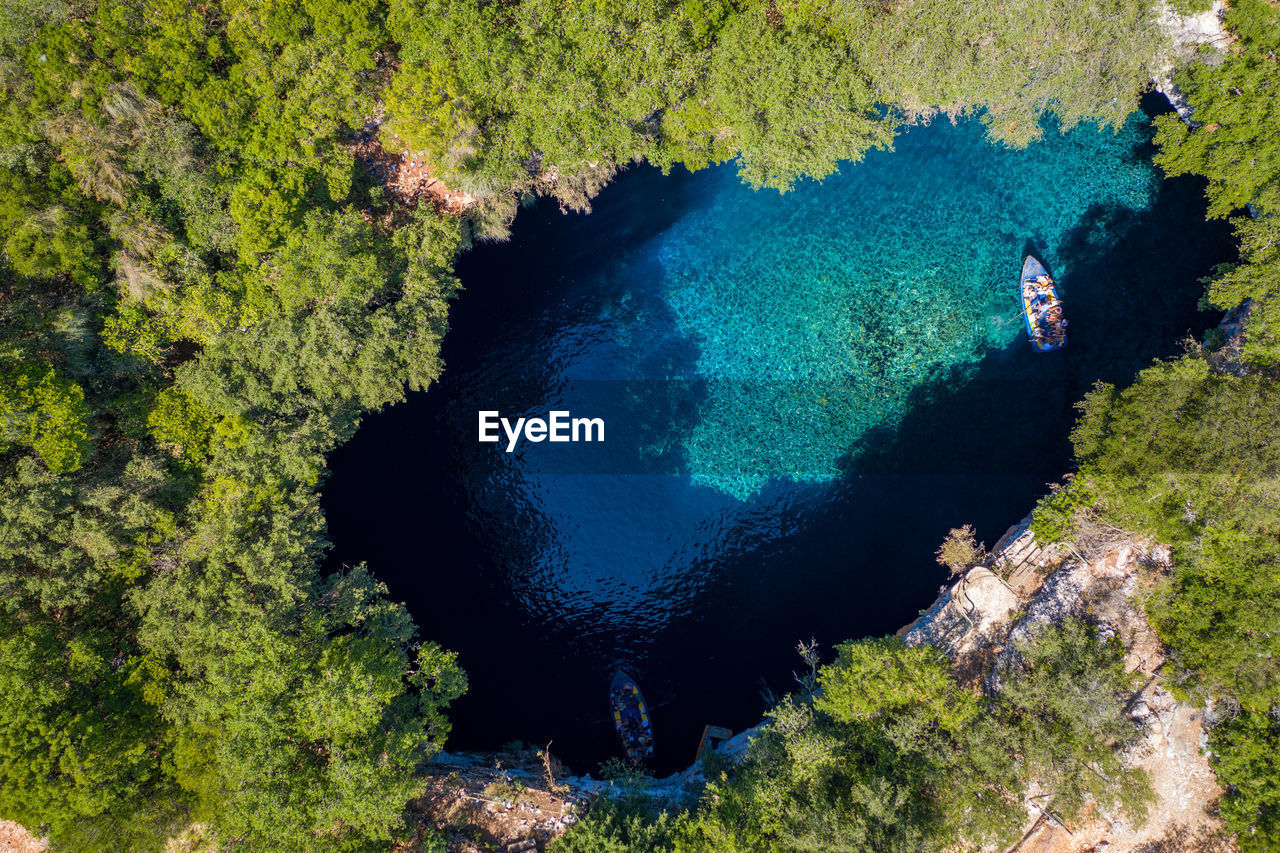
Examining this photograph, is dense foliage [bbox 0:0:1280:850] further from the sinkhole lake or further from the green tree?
the sinkhole lake

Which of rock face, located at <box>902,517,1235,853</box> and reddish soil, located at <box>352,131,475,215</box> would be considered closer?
rock face, located at <box>902,517,1235,853</box>

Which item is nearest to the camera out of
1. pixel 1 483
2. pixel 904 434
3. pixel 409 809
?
pixel 1 483

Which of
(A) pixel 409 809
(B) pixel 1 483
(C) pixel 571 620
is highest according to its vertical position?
(B) pixel 1 483

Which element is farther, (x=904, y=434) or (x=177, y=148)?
(x=904, y=434)

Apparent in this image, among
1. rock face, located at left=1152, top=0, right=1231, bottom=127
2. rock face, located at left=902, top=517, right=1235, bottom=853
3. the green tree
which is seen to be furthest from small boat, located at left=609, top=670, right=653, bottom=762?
rock face, located at left=1152, top=0, right=1231, bottom=127

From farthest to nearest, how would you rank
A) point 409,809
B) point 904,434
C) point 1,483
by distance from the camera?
point 904,434
point 409,809
point 1,483

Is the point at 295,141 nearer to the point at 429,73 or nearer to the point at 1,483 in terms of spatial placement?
the point at 429,73

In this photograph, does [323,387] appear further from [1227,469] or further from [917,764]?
[1227,469]

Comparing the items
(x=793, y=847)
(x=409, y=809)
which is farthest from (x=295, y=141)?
(x=793, y=847)
